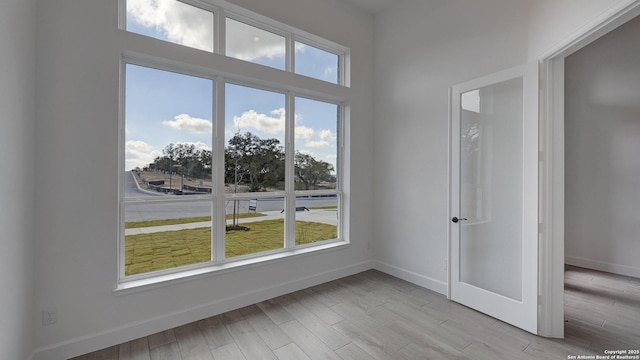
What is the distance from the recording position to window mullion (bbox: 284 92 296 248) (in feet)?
11.3

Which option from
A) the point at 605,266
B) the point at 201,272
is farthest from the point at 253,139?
the point at 605,266

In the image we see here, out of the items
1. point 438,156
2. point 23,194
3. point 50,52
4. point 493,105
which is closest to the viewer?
point 23,194

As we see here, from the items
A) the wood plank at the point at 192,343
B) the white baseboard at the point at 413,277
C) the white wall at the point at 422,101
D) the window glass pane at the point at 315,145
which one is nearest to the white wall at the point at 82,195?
the wood plank at the point at 192,343

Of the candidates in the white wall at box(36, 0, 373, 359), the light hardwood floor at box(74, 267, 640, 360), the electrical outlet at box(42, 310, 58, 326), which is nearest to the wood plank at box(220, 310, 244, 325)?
the light hardwood floor at box(74, 267, 640, 360)

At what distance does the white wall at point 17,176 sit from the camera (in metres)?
1.60

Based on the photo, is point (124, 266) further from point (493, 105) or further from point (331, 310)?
point (493, 105)

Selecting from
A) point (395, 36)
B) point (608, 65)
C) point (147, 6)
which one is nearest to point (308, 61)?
point (395, 36)

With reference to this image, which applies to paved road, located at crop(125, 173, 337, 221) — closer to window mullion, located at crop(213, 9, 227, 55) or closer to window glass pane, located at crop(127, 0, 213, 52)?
window glass pane, located at crop(127, 0, 213, 52)

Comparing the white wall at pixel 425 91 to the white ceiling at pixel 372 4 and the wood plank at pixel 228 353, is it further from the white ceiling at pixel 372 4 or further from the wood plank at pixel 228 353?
the wood plank at pixel 228 353

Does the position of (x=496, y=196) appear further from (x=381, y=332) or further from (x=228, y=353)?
(x=228, y=353)

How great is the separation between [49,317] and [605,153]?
6794 mm

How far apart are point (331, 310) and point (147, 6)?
3.59m

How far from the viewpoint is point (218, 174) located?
2941 millimetres

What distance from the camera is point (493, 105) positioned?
110 inches
